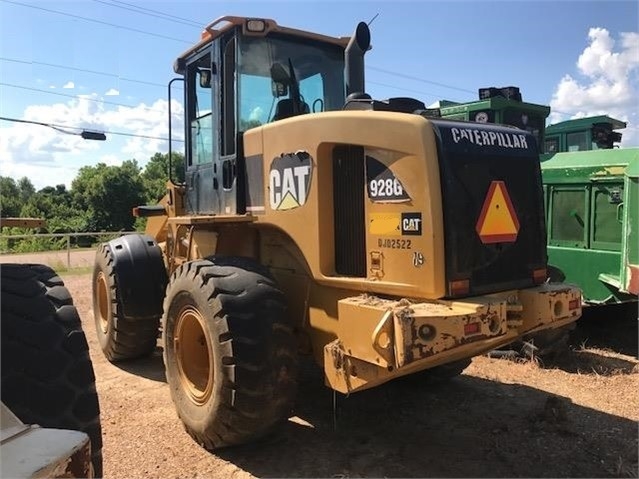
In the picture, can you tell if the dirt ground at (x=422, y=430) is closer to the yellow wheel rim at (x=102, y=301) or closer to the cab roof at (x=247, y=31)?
the yellow wheel rim at (x=102, y=301)

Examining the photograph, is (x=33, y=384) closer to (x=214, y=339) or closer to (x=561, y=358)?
(x=214, y=339)

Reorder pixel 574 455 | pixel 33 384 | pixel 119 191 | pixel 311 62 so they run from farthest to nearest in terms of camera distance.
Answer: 1. pixel 119 191
2. pixel 311 62
3. pixel 574 455
4. pixel 33 384

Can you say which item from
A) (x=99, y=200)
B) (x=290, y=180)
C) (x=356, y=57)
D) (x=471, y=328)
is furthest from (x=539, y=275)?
(x=99, y=200)

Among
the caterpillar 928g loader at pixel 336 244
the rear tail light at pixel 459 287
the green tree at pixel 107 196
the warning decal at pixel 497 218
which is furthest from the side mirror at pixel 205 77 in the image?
the green tree at pixel 107 196

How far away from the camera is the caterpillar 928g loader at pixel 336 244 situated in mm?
3418

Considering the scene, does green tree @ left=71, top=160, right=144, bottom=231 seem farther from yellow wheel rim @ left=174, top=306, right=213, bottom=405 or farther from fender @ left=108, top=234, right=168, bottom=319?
yellow wheel rim @ left=174, top=306, right=213, bottom=405

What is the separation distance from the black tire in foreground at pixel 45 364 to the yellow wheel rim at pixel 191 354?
5.75ft

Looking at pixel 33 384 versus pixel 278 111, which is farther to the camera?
pixel 278 111

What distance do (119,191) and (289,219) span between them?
45.8m

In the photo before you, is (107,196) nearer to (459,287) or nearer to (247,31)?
(247,31)

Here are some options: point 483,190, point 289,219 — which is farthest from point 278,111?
point 483,190

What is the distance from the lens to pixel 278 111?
4.73m

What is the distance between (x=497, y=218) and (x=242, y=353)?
1.77 meters

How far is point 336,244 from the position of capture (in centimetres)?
398
